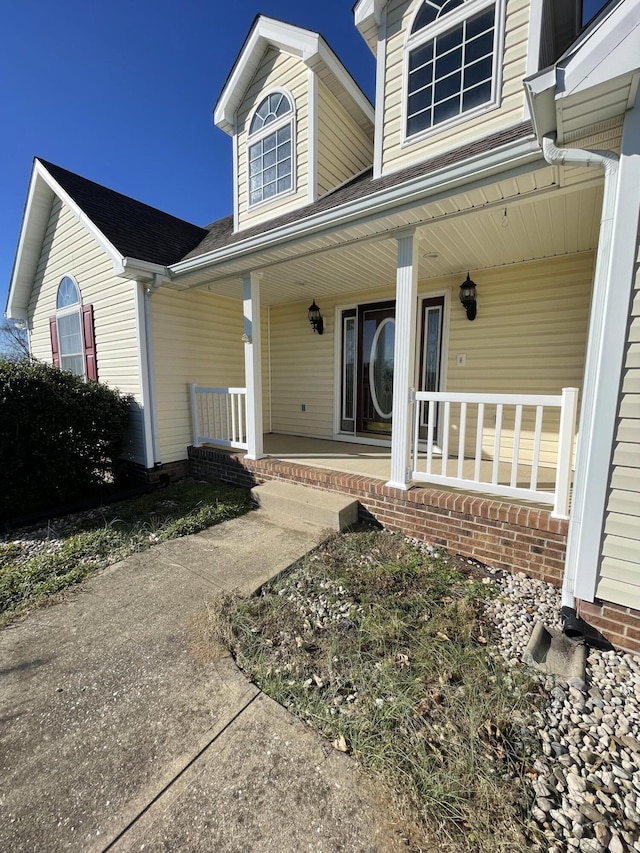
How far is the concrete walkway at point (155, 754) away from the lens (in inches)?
50.9

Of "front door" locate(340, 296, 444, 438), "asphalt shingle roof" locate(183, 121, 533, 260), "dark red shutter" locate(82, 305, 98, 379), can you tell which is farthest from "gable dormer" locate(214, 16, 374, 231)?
"dark red shutter" locate(82, 305, 98, 379)

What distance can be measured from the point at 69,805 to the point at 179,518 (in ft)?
9.32

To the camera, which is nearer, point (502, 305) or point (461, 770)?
point (461, 770)

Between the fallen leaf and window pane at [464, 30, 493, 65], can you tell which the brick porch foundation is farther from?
window pane at [464, 30, 493, 65]

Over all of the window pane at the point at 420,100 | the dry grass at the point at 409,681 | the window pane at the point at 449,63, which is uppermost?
the window pane at the point at 449,63

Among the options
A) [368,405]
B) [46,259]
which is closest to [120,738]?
[368,405]

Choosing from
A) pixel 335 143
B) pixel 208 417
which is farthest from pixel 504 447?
pixel 335 143

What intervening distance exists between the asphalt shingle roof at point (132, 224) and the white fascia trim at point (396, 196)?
1.48 m

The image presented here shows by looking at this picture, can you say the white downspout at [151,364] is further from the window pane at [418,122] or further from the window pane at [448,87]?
the window pane at [448,87]

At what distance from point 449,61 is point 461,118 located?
2.14 feet

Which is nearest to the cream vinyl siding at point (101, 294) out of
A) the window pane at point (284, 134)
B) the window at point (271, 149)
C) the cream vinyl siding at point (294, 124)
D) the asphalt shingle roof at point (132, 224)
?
the asphalt shingle roof at point (132, 224)

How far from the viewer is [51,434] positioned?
4711 millimetres

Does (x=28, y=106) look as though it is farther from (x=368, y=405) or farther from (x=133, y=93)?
(x=368, y=405)

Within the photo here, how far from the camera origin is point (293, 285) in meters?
5.48
